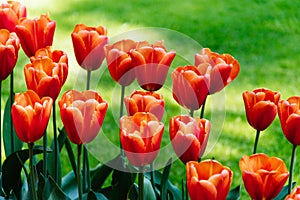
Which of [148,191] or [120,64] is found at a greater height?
[120,64]

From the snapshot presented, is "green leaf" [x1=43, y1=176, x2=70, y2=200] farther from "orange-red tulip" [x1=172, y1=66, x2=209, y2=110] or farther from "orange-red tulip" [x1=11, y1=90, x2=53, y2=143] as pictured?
"orange-red tulip" [x1=172, y1=66, x2=209, y2=110]

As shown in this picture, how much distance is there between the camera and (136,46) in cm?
183

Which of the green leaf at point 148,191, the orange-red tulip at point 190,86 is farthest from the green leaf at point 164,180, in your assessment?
the orange-red tulip at point 190,86

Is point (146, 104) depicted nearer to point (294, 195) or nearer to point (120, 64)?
point (120, 64)

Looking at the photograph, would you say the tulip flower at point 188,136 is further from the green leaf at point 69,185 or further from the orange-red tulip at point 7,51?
the green leaf at point 69,185

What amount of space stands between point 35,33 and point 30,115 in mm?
440

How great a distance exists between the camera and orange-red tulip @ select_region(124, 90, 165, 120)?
1.56 meters

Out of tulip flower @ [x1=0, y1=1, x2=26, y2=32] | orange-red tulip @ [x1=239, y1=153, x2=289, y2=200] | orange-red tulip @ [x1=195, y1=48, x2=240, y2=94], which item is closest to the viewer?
orange-red tulip @ [x1=239, y1=153, x2=289, y2=200]

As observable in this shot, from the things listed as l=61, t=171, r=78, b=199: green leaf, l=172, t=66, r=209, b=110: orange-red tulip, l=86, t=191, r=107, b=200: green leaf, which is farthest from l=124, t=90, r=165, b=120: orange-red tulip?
l=61, t=171, r=78, b=199: green leaf

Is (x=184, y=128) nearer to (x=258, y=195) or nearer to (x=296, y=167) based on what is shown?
(x=258, y=195)

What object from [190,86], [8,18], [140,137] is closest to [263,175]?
[140,137]

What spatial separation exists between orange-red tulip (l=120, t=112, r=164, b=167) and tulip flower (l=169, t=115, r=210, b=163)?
0.23 feet

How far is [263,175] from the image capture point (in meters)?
1.38

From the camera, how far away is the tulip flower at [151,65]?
1.70m
